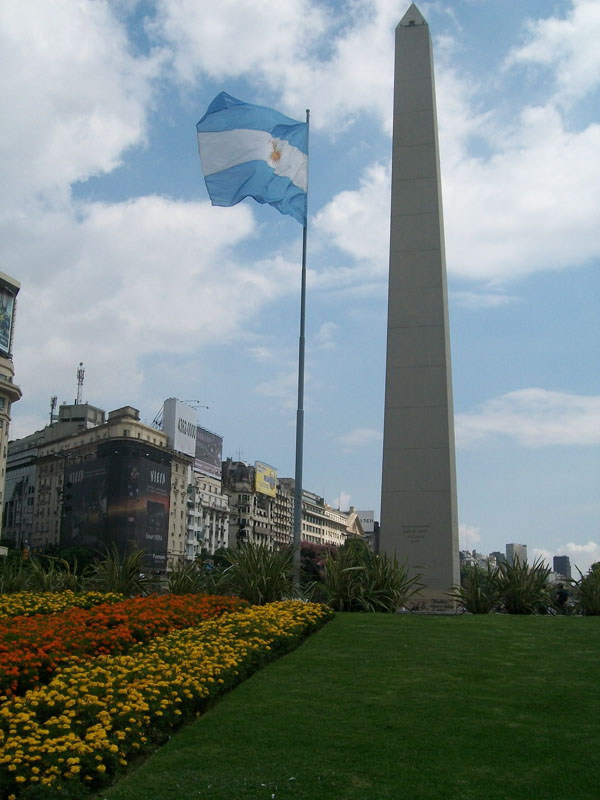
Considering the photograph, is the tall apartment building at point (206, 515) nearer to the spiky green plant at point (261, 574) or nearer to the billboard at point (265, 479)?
the billboard at point (265, 479)

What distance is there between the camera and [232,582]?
611 inches

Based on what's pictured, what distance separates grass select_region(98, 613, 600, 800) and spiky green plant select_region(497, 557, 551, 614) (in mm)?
5211

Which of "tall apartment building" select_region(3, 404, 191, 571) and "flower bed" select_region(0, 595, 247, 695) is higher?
"tall apartment building" select_region(3, 404, 191, 571)

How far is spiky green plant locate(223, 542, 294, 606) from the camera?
47.6ft

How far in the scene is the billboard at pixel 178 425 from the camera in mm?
95312

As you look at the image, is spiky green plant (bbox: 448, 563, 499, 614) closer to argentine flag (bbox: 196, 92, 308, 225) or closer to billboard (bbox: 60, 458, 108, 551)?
argentine flag (bbox: 196, 92, 308, 225)

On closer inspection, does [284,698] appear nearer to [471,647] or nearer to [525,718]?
[525,718]

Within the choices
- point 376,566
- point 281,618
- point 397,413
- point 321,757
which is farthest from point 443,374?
point 321,757

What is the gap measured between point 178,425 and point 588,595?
275 ft

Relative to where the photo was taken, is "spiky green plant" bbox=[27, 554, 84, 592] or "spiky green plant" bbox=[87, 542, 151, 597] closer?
"spiky green plant" bbox=[87, 542, 151, 597]

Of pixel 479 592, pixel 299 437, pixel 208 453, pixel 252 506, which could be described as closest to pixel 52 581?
pixel 299 437

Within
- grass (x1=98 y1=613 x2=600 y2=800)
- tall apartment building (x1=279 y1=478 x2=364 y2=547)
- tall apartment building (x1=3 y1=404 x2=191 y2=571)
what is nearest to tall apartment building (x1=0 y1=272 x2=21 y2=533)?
tall apartment building (x1=3 y1=404 x2=191 y2=571)

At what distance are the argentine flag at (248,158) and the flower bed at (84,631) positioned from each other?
28.2ft

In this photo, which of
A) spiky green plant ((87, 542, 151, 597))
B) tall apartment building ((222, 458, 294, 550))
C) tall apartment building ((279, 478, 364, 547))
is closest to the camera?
spiky green plant ((87, 542, 151, 597))
